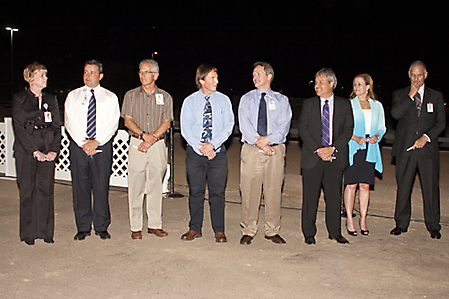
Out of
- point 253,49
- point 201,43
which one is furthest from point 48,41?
point 253,49

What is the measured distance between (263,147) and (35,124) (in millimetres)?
2635

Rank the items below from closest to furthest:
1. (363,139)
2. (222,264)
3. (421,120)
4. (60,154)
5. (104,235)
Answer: (222,264)
(104,235)
(363,139)
(421,120)
(60,154)

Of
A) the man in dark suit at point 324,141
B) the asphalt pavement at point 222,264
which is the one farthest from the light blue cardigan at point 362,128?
the asphalt pavement at point 222,264

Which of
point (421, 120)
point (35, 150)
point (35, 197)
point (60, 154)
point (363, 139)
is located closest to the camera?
point (35, 150)

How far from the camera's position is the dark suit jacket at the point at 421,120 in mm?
5396

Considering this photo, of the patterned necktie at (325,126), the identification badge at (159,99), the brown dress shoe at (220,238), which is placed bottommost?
the brown dress shoe at (220,238)

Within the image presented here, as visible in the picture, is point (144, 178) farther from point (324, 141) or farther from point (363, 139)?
point (363, 139)

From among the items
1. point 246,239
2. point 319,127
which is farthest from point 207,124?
point 246,239

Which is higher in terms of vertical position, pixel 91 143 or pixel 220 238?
pixel 91 143

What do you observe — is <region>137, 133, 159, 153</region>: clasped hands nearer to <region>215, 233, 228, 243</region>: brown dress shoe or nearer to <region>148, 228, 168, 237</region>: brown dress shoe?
<region>148, 228, 168, 237</region>: brown dress shoe

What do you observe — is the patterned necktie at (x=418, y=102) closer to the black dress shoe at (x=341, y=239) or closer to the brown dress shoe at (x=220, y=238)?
the black dress shoe at (x=341, y=239)

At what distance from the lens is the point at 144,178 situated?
17.4ft

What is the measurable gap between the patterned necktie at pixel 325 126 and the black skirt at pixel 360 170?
58cm

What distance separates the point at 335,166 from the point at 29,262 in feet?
11.6
